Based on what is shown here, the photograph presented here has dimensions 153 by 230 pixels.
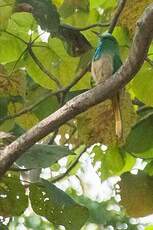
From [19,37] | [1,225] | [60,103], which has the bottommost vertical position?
[1,225]

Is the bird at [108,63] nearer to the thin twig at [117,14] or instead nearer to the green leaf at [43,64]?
the thin twig at [117,14]

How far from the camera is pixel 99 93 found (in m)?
0.80

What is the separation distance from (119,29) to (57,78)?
155 mm

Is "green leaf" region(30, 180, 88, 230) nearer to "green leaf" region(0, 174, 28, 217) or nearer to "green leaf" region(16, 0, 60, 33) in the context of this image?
"green leaf" region(0, 174, 28, 217)

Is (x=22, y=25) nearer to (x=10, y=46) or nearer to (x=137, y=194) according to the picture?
(x=10, y=46)

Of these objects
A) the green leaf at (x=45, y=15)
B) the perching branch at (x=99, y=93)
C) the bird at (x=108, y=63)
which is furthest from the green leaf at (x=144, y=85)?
the perching branch at (x=99, y=93)

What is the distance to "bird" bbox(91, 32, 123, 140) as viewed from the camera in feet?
3.49

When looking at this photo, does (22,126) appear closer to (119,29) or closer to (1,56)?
(1,56)

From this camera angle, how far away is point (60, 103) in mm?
1249

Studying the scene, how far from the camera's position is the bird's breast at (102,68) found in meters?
1.06

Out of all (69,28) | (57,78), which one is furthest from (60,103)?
(69,28)

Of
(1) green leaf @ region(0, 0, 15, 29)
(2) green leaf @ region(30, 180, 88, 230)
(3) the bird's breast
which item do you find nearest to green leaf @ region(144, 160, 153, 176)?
(2) green leaf @ region(30, 180, 88, 230)

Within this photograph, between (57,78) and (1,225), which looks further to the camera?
(57,78)

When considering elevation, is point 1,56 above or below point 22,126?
above
